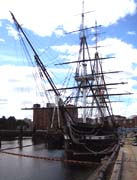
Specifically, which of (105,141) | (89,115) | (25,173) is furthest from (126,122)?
(25,173)

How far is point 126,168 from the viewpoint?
813 inches

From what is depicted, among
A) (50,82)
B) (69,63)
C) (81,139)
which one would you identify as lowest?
(81,139)

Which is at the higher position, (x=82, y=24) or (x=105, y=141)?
(x=82, y=24)

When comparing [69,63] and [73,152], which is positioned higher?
[69,63]

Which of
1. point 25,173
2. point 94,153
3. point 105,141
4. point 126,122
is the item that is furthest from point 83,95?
point 126,122

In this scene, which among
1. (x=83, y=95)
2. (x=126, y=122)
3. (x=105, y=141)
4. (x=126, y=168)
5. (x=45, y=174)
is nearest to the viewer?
(x=126, y=168)

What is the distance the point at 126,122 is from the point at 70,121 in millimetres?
154532

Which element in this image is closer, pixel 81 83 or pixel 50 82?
pixel 50 82

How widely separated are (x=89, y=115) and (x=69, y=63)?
9659 mm

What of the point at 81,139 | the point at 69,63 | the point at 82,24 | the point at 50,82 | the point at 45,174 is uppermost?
the point at 82,24

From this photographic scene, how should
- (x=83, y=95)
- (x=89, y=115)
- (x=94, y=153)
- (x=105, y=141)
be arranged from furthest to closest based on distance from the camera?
1. (x=89, y=115)
2. (x=83, y=95)
3. (x=105, y=141)
4. (x=94, y=153)

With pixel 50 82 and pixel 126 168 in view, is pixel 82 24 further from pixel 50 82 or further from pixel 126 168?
pixel 126 168

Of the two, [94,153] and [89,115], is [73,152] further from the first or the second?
[89,115]

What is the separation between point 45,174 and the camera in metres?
29.5
